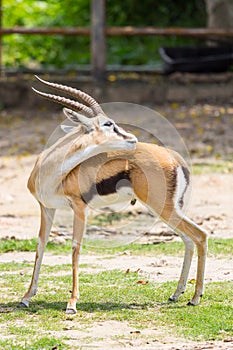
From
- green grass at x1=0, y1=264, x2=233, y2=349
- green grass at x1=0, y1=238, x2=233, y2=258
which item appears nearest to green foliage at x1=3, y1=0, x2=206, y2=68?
green grass at x1=0, y1=238, x2=233, y2=258

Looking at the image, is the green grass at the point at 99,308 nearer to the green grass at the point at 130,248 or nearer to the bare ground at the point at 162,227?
the bare ground at the point at 162,227

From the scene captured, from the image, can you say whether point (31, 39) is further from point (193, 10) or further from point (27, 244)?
point (27, 244)

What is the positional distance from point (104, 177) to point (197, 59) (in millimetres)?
9987

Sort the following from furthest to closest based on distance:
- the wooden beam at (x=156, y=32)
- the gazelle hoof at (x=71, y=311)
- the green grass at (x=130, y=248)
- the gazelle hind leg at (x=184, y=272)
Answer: the wooden beam at (x=156, y=32) < the green grass at (x=130, y=248) < the gazelle hind leg at (x=184, y=272) < the gazelle hoof at (x=71, y=311)

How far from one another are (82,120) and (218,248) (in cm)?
235

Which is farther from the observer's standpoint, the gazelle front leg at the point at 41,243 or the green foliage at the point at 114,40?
the green foliage at the point at 114,40

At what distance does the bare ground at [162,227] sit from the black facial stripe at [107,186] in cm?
98

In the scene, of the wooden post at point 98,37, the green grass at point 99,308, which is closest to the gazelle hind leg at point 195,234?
the green grass at point 99,308

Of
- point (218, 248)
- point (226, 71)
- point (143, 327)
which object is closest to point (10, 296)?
point (143, 327)

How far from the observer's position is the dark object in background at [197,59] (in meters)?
15.9

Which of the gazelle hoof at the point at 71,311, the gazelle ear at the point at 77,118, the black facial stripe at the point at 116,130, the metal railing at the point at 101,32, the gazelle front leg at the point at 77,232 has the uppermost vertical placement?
the gazelle ear at the point at 77,118

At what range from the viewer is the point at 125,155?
6.55 meters

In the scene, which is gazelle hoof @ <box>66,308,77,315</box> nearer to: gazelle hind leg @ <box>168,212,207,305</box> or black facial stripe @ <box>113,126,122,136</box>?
gazelle hind leg @ <box>168,212,207,305</box>

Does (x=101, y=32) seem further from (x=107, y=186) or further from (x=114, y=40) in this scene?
(x=107, y=186)
